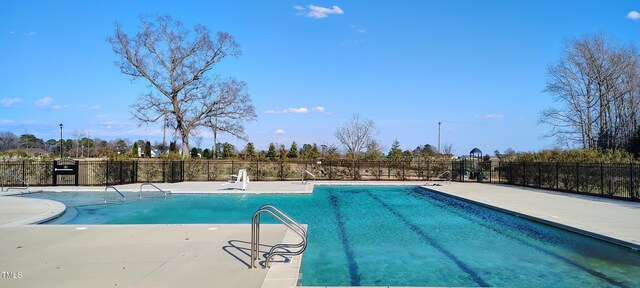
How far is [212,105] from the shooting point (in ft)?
109

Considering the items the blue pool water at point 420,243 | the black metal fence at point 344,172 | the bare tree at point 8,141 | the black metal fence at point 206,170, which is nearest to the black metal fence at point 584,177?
the black metal fence at point 344,172

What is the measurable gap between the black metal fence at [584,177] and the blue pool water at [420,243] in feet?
19.6

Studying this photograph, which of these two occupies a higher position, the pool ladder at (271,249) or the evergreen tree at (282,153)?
the evergreen tree at (282,153)

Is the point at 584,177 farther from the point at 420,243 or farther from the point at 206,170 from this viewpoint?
the point at 206,170

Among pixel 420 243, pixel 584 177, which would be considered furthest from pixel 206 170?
pixel 584 177

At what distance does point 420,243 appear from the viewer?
26.8 ft

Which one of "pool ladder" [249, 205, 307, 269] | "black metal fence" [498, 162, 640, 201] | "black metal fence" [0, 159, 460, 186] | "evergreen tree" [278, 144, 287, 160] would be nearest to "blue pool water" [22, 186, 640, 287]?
"pool ladder" [249, 205, 307, 269]

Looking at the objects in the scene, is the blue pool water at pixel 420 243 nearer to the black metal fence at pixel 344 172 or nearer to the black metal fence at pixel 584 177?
the black metal fence at pixel 584 177

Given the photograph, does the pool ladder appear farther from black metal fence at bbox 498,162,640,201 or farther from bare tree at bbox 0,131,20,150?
bare tree at bbox 0,131,20,150

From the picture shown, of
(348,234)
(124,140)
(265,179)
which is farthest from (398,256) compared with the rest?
(124,140)

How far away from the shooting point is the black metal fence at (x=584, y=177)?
14.6 meters

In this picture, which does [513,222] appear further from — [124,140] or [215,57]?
[124,140]

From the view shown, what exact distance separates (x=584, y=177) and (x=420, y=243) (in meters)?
12.7

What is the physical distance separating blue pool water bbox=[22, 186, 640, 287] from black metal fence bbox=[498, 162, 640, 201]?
5.98 meters
